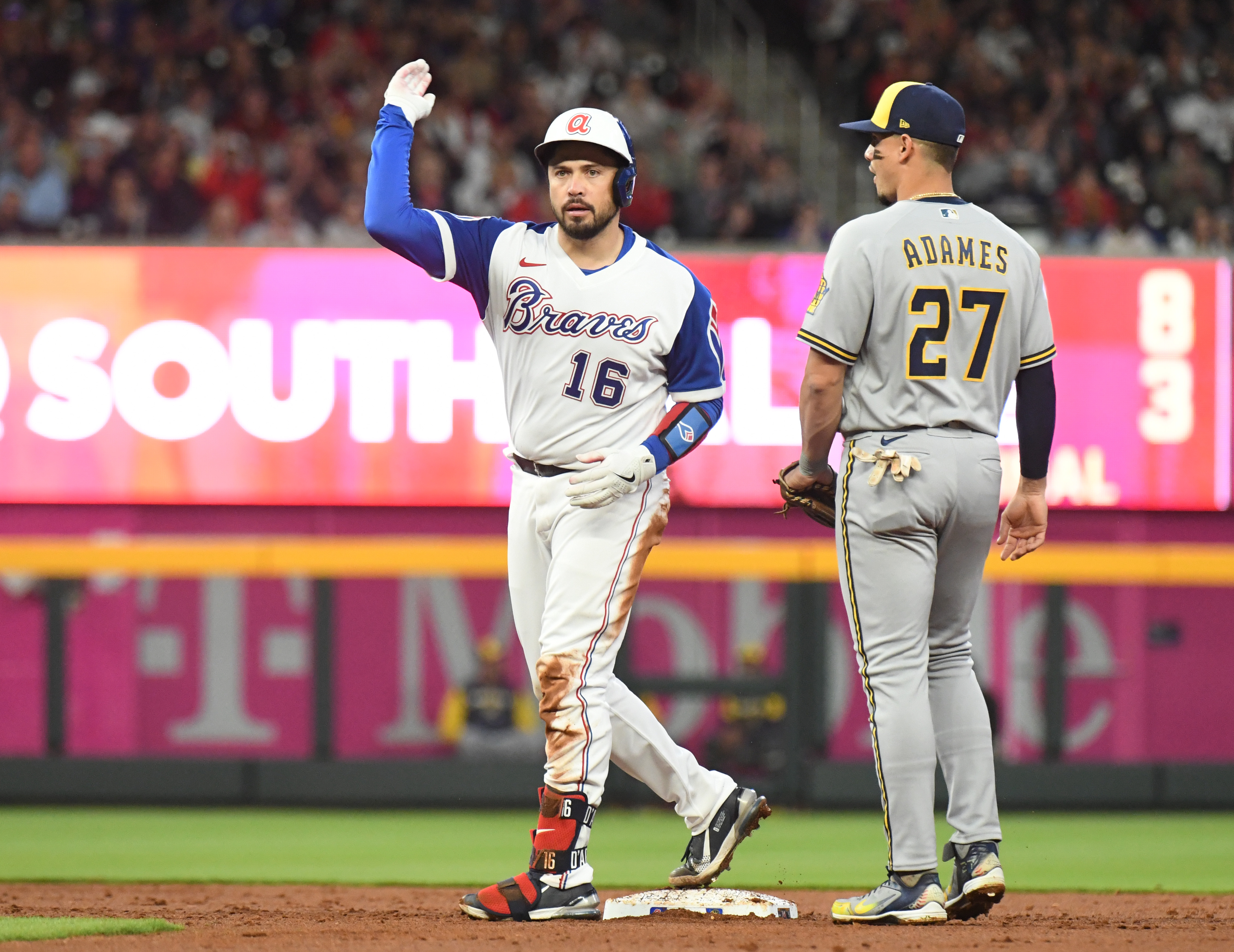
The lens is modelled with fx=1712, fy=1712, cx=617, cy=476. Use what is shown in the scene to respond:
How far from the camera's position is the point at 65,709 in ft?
29.9

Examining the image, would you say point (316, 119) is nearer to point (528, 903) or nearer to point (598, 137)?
point (598, 137)

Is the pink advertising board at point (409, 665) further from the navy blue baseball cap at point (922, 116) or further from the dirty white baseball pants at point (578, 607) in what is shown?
the navy blue baseball cap at point (922, 116)

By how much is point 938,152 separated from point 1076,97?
8314 millimetres

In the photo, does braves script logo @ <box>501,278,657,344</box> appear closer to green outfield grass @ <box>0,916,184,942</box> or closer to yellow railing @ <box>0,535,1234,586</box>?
green outfield grass @ <box>0,916,184,942</box>

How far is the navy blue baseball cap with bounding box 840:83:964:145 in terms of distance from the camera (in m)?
3.78

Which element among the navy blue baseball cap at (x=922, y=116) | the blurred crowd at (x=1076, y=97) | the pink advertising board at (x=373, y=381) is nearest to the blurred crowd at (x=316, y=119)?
the pink advertising board at (x=373, y=381)

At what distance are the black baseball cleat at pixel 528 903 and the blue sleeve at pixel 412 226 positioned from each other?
4.42ft

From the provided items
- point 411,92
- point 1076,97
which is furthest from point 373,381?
point 411,92

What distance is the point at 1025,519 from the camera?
394cm

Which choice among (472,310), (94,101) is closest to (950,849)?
(472,310)

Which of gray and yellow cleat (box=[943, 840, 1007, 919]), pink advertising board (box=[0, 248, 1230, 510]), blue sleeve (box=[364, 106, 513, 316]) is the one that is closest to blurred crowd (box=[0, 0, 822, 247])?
pink advertising board (box=[0, 248, 1230, 510])

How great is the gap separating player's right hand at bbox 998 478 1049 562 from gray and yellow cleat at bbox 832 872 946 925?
0.77 m

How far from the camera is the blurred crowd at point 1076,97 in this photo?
1065cm

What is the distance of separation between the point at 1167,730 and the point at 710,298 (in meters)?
6.67
